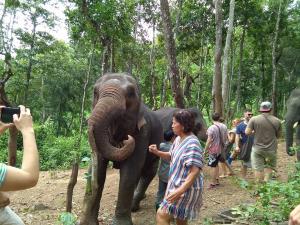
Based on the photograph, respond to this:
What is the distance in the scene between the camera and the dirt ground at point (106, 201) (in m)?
7.76

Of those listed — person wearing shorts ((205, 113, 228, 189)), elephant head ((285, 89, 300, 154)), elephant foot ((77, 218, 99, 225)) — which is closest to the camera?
elephant foot ((77, 218, 99, 225))

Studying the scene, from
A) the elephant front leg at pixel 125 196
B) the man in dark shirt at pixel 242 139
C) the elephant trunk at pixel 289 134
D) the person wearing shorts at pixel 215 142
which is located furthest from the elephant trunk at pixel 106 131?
the man in dark shirt at pixel 242 139

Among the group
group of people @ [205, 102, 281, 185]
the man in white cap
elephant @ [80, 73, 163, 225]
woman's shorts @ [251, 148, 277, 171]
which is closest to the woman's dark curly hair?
elephant @ [80, 73, 163, 225]

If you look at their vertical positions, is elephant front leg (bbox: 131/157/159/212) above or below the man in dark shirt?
below

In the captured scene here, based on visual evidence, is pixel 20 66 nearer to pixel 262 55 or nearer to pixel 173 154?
pixel 262 55

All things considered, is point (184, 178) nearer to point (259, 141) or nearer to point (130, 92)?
point (130, 92)

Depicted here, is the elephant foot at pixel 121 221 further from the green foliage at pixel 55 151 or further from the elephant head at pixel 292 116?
the green foliage at pixel 55 151

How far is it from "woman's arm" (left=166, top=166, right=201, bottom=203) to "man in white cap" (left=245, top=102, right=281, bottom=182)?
3.97 meters

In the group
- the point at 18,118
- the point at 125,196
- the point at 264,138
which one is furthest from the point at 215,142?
the point at 18,118

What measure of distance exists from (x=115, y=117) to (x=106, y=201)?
2820 mm

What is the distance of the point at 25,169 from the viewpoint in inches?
105

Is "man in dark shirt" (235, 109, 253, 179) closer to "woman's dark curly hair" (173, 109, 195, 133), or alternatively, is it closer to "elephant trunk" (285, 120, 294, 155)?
"elephant trunk" (285, 120, 294, 155)

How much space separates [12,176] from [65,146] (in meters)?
17.2

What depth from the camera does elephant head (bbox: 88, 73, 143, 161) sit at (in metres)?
6.41
